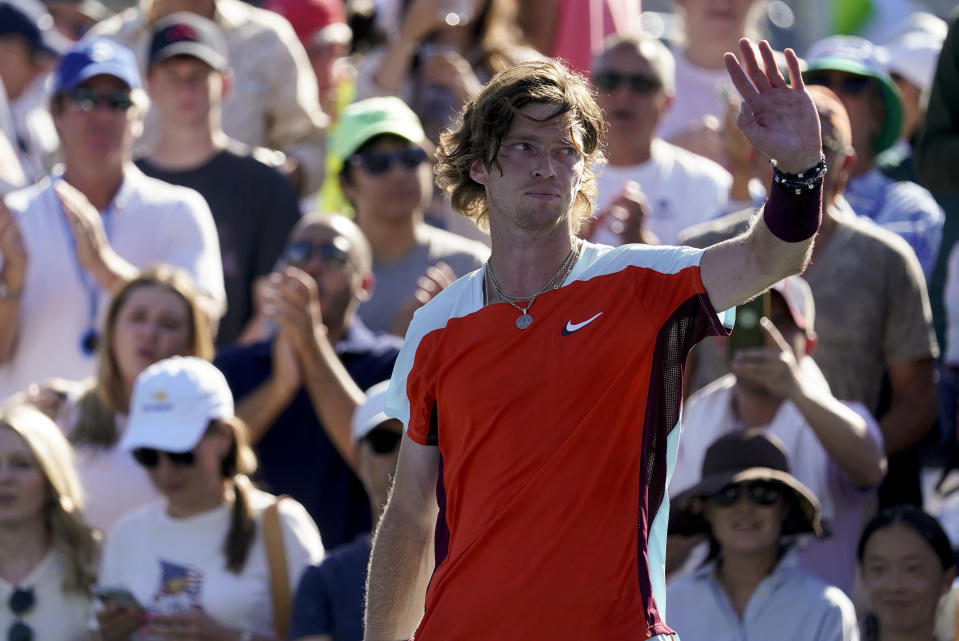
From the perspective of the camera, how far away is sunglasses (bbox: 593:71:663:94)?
321 inches

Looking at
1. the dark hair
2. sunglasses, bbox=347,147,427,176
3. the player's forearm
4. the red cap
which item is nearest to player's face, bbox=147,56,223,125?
sunglasses, bbox=347,147,427,176

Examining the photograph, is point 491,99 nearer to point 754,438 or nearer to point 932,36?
point 754,438

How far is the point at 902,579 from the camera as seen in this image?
19.8 ft

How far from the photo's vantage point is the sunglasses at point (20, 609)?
253 inches

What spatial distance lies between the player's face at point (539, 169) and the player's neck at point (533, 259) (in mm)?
44

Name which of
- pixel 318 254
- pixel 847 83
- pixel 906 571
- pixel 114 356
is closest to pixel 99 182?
pixel 114 356

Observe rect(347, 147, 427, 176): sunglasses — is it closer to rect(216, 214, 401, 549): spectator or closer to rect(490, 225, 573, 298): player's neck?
rect(216, 214, 401, 549): spectator

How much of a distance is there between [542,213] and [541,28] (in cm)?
566

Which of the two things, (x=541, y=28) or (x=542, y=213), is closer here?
(x=542, y=213)

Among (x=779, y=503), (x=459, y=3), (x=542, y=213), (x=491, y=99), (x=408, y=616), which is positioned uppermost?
(x=459, y=3)

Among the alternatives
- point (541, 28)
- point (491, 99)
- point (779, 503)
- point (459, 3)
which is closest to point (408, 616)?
point (491, 99)

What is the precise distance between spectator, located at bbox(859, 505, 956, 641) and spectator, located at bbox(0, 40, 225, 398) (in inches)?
119

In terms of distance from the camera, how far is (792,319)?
634 cm

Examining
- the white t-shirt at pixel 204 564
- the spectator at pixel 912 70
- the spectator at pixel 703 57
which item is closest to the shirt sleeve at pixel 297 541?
the white t-shirt at pixel 204 564
